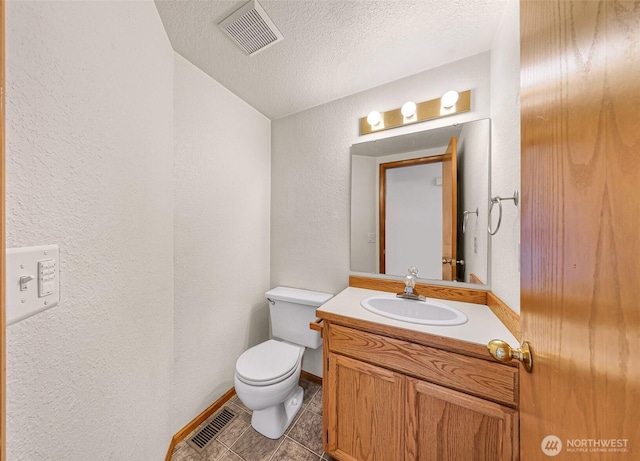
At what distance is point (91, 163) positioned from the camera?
0.68 m

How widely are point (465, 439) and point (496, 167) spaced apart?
127 centimetres

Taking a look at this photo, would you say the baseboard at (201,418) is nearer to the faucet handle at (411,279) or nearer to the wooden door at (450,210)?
the faucet handle at (411,279)

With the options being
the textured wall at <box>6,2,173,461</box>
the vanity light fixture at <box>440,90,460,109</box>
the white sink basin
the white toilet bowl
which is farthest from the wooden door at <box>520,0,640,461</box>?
the white toilet bowl

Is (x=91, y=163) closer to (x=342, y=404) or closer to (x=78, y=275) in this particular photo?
(x=78, y=275)

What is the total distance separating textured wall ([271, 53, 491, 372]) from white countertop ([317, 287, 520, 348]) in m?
0.52

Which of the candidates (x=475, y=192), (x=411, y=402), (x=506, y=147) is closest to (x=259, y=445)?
(x=411, y=402)

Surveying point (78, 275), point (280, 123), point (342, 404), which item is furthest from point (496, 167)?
point (78, 275)

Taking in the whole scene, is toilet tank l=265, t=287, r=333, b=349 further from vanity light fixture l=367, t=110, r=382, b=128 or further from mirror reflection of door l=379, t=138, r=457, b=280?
vanity light fixture l=367, t=110, r=382, b=128

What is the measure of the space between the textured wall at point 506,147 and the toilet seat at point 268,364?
1.24 metres

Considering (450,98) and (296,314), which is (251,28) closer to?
(450,98)

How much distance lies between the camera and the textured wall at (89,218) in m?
0.50

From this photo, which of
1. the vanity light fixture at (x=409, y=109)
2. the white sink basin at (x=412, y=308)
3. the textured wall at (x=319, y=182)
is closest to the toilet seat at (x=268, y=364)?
the textured wall at (x=319, y=182)

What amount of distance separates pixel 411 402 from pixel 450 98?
5.44 feet
